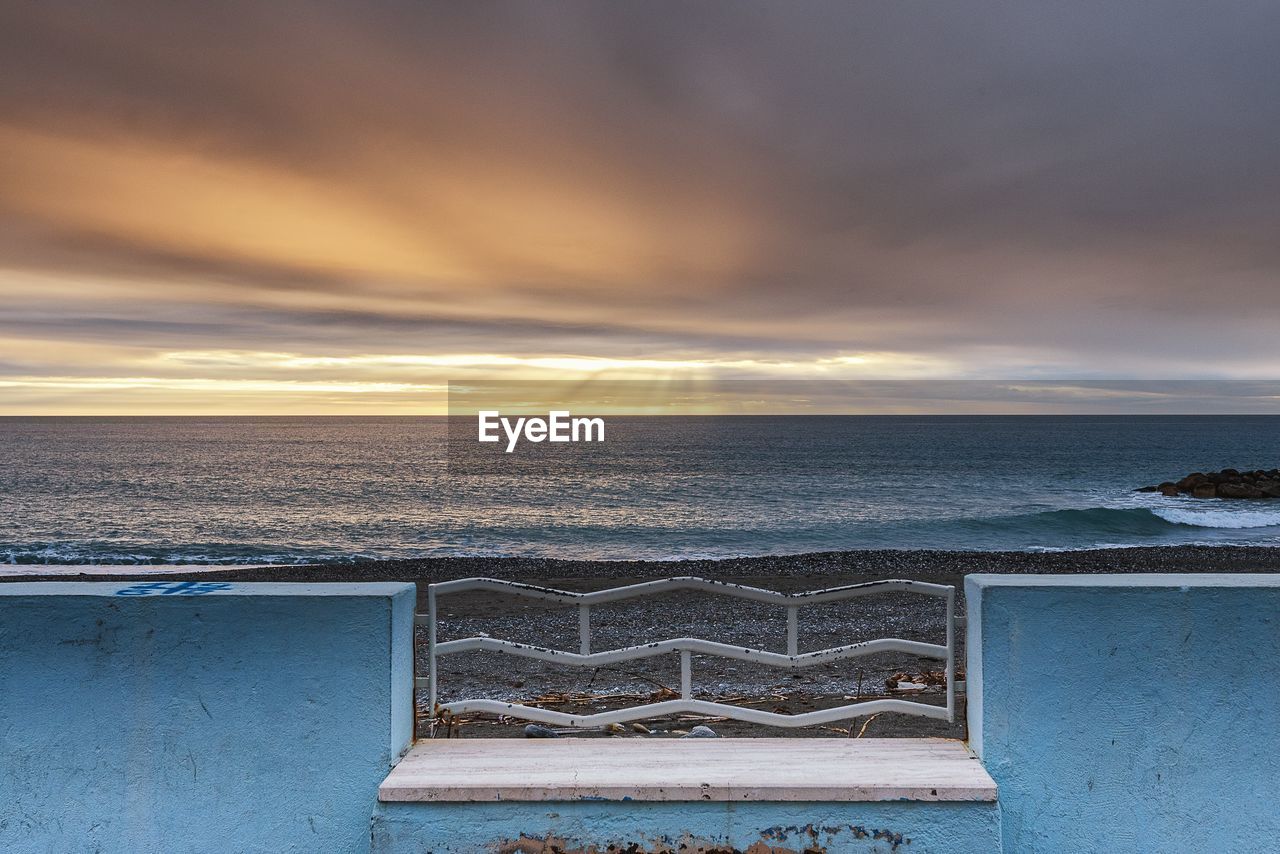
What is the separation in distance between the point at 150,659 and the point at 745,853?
6.82 ft

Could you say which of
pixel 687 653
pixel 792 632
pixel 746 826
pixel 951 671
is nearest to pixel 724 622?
pixel 792 632

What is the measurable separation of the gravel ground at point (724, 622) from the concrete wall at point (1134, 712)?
132cm

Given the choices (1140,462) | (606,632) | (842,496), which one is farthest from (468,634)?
(1140,462)

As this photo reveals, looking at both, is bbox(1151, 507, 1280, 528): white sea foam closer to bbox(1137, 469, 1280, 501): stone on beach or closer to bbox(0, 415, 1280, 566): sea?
bbox(0, 415, 1280, 566): sea

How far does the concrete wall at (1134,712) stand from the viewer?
9.50 ft

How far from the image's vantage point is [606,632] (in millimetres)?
13117

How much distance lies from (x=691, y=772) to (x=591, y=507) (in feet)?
129

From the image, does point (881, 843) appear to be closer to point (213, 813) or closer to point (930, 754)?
point (930, 754)

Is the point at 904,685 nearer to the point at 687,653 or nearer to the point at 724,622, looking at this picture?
the point at 687,653

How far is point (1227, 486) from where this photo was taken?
47000 millimetres

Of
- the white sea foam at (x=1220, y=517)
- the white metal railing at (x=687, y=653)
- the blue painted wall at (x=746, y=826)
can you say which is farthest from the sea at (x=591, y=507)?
the blue painted wall at (x=746, y=826)

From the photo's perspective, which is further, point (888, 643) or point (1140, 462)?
point (1140, 462)

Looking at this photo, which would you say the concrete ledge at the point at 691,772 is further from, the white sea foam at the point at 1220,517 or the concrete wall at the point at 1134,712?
the white sea foam at the point at 1220,517

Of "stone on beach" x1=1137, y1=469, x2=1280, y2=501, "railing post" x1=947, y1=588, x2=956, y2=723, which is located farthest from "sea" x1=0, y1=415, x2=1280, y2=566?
"railing post" x1=947, y1=588, x2=956, y2=723
